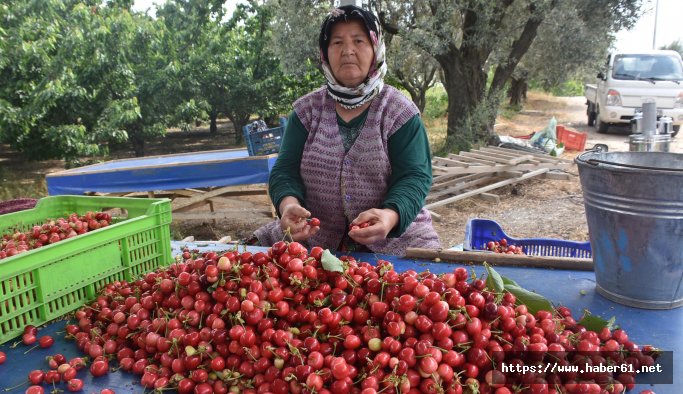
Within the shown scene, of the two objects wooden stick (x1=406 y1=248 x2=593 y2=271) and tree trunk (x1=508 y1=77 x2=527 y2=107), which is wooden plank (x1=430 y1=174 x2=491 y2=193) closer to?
wooden stick (x1=406 y1=248 x2=593 y2=271)

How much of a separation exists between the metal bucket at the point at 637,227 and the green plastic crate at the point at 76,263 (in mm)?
1764

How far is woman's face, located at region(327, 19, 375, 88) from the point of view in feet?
7.90

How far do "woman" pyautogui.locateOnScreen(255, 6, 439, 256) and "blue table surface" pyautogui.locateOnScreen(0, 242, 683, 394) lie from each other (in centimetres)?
43

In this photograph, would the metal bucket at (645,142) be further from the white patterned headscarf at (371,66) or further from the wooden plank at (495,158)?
the wooden plank at (495,158)

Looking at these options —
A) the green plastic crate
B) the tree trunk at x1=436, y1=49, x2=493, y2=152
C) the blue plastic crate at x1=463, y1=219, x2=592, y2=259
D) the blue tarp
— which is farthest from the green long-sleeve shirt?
the tree trunk at x1=436, y1=49, x2=493, y2=152

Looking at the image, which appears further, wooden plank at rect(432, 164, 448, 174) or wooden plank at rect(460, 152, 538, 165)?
wooden plank at rect(460, 152, 538, 165)

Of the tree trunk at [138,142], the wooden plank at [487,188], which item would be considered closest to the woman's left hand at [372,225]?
the wooden plank at [487,188]

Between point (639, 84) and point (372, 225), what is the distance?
13.3m

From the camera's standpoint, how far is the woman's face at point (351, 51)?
7.90ft

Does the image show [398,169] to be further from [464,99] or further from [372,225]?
[464,99]

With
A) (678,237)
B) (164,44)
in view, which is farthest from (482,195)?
(164,44)

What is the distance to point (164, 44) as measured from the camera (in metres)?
14.9

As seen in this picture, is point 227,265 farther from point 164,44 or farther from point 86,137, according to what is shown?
point 164,44

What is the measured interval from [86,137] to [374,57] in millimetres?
10402
